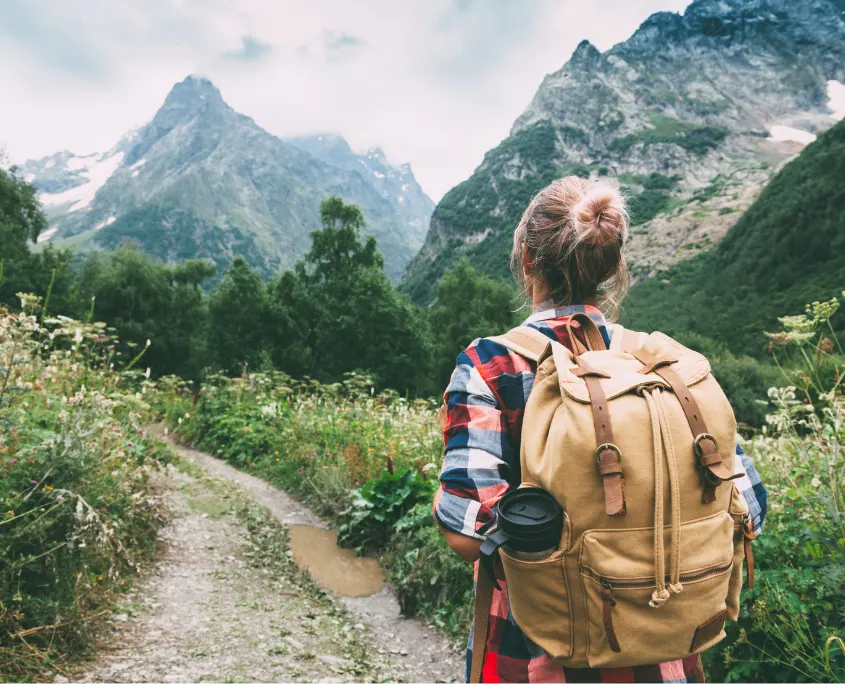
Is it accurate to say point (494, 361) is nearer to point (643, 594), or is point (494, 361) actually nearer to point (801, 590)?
point (643, 594)

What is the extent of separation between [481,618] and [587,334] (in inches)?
30.7

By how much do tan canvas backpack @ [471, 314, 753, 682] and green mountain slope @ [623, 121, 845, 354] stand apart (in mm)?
47770

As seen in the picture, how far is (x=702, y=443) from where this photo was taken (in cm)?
108

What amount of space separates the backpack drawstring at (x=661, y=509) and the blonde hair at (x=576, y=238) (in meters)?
0.48

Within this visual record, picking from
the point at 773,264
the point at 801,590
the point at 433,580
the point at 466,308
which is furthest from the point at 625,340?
the point at 773,264

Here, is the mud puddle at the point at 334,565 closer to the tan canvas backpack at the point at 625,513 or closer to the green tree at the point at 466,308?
the tan canvas backpack at the point at 625,513

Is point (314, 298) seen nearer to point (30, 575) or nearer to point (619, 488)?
point (30, 575)

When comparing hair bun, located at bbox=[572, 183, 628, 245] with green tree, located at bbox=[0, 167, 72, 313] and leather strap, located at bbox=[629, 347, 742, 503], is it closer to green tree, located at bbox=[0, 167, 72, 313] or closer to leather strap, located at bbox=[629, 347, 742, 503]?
leather strap, located at bbox=[629, 347, 742, 503]

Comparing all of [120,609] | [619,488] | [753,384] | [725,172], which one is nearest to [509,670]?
[619,488]

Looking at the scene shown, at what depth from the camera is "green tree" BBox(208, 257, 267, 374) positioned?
80.4ft

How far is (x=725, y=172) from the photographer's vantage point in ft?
479

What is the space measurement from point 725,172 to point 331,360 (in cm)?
15873

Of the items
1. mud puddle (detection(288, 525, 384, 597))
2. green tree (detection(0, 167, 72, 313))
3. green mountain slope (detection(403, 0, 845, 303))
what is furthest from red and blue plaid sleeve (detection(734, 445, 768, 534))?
green mountain slope (detection(403, 0, 845, 303))

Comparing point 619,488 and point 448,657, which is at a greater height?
point 619,488
